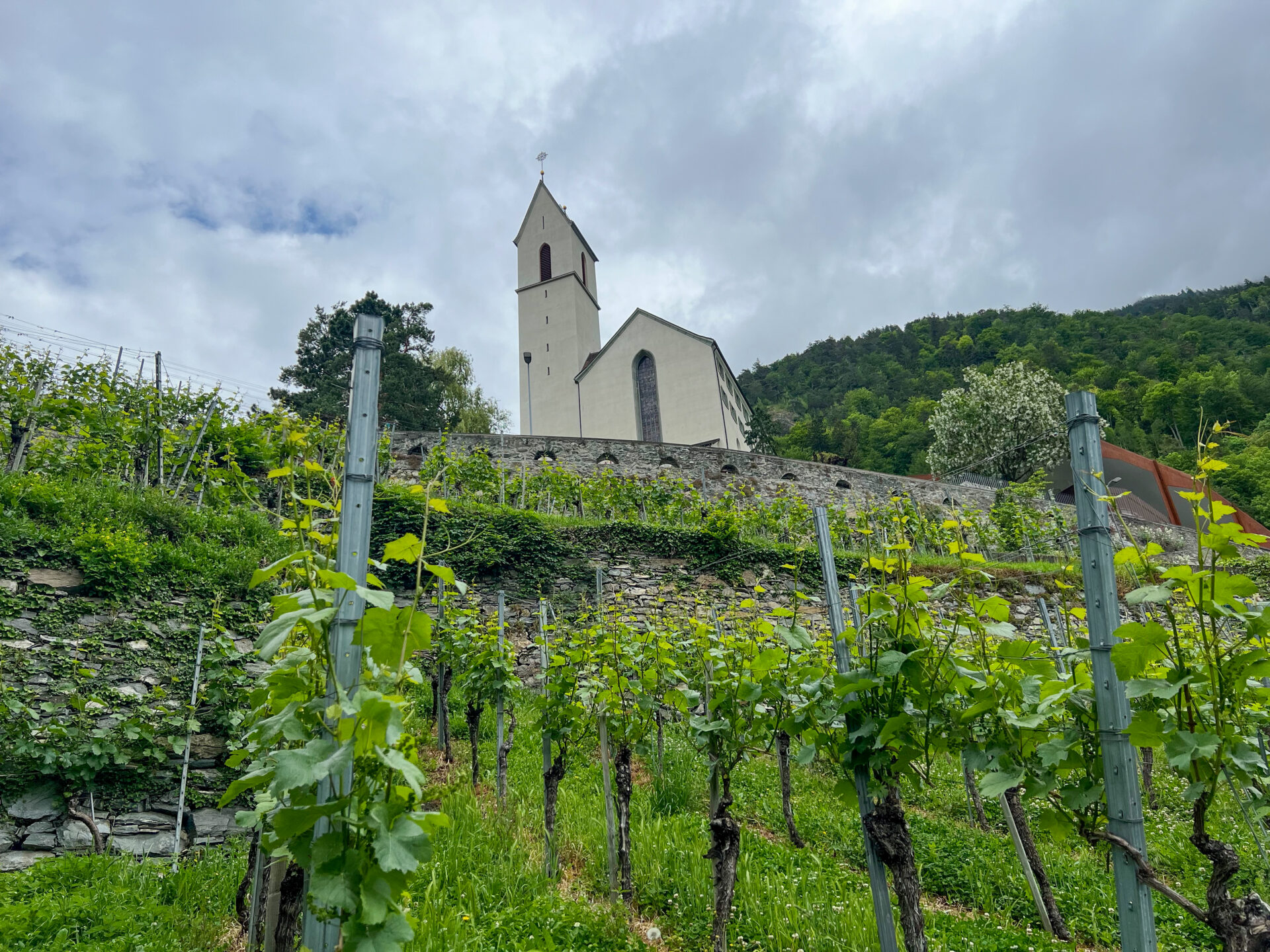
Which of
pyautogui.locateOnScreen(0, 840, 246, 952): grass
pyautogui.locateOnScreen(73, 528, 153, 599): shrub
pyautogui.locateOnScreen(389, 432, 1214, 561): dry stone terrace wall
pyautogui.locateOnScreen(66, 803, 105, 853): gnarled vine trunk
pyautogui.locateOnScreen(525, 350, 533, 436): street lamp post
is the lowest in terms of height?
pyautogui.locateOnScreen(0, 840, 246, 952): grass

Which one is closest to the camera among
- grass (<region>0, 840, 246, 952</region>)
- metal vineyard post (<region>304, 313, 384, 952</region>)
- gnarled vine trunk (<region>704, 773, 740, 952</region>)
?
metal vineyard post (<region>304, 313, 384, 952</region>)

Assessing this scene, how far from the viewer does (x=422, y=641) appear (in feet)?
5.21

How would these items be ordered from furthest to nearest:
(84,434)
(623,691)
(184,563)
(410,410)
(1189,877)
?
(410,410)
(84,434)
(184,563)
(623,691)
(1189,877)

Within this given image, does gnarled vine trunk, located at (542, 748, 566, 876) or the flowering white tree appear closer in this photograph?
gnarled vine trunk, located at (542, 748, 566, 876)

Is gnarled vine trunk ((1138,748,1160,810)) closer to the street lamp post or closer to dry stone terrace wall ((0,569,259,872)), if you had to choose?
dry stone terrace wall ((0,569,259,872))

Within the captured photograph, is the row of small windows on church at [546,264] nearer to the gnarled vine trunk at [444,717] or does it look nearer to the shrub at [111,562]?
the gnarled vine trunk at [444,717]

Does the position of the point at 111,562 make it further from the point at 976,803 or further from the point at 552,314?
the point at 552,314

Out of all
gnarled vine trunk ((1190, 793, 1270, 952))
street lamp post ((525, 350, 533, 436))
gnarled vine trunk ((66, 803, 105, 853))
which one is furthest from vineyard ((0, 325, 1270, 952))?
street lamp post ((525, 350, 533, 436))

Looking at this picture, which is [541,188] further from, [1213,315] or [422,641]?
[1213,315]

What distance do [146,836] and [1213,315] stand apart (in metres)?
64.3

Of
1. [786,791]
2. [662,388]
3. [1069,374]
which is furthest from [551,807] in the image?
[1069,374]

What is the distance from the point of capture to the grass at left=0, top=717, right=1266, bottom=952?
3.17 meters

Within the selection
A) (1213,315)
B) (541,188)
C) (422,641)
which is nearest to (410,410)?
(541,188)

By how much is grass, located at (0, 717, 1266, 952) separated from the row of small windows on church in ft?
80.8
